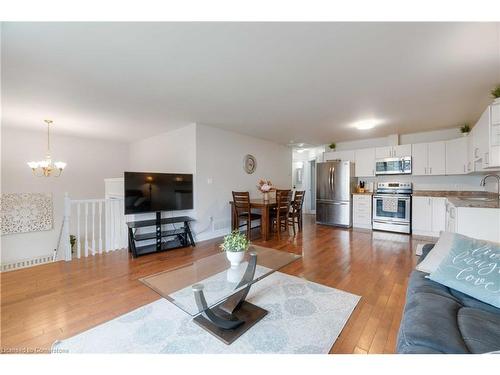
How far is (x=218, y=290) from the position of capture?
1531 mm

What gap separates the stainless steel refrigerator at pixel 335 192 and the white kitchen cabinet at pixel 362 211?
0.11 metres

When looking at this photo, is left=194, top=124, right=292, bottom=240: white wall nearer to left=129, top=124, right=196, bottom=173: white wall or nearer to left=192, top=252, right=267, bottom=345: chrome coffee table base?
left=129, top=124, right=196, bottom=173: white wall

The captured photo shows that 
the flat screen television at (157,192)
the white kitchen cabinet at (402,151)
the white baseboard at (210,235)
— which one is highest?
the white kitchen cabinet at (402,151)

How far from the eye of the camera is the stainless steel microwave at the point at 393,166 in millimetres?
4723

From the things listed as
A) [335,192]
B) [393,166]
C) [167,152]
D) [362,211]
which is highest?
[167,152]

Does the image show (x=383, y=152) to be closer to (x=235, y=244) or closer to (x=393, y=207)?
(x=393, y=207)

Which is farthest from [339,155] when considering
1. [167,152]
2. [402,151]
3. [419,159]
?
[167,152]

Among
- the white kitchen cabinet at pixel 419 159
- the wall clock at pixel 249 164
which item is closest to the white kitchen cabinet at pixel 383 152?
the white kitchen cabinet at pixel 419 159

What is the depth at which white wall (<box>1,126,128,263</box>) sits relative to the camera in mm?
4401

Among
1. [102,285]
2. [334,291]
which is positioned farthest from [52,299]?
[334,291]

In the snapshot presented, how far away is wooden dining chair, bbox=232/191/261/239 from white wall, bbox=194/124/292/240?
0.30 meters

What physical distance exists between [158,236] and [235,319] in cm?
234

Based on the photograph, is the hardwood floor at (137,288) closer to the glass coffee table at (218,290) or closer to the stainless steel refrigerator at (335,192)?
the glass coffee table at (218,290)
